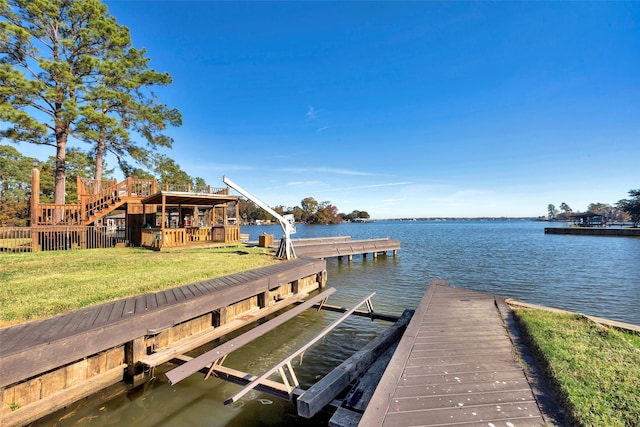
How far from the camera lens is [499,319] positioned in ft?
18.6

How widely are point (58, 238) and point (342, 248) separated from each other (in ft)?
53.1

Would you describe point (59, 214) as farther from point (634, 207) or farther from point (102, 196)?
point (634, 207)

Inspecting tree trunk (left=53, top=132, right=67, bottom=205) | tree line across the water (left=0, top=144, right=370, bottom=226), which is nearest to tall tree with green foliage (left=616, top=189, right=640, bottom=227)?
tree line across the water (left=0, top=144, right=370, bottom=226)

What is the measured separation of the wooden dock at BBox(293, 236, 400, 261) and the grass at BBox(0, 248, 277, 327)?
8205 mm

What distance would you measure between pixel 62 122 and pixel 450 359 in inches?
807

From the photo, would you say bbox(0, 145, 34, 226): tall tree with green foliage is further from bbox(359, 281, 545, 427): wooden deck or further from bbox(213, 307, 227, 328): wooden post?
bbox(359, 281, 545, 427): wooden deck

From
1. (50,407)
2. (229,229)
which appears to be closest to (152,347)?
(50,407)

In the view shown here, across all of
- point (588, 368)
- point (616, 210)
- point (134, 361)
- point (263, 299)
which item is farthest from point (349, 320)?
point (616, 210)

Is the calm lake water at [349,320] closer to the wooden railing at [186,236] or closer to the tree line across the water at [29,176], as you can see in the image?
the wooden railing at [186,236]

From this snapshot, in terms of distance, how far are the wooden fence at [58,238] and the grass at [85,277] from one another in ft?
9.53

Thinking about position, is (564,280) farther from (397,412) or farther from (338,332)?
(397,412)

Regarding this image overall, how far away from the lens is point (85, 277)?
308 inches

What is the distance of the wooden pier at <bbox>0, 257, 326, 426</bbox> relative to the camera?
12.5 feet

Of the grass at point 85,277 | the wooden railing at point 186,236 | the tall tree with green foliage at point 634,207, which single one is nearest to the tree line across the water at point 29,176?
the wooden railing at point 186,236
